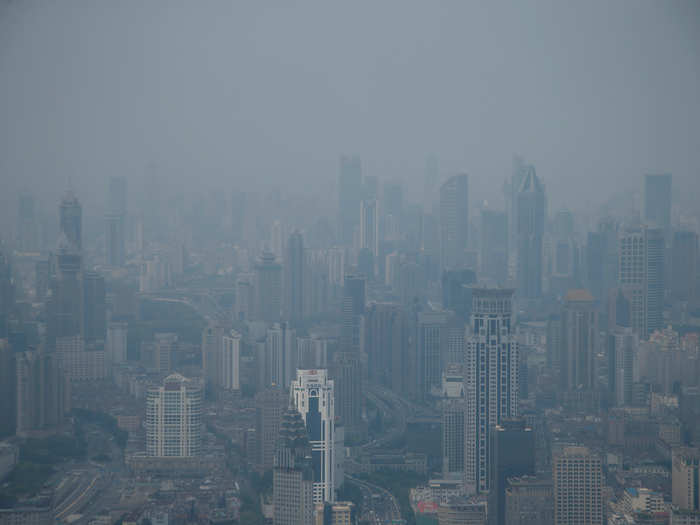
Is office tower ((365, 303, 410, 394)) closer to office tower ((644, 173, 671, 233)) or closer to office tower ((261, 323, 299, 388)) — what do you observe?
office tower ((261, 323, 299, 388))

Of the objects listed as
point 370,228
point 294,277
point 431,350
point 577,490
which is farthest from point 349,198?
point 577,490

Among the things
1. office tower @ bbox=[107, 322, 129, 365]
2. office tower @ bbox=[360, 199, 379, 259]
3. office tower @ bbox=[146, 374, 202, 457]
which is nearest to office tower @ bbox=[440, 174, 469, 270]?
office tower @ bbox=[360, 199, 379, 259]

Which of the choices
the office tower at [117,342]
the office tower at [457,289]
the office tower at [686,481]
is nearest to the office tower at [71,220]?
the office tower at [117,342]

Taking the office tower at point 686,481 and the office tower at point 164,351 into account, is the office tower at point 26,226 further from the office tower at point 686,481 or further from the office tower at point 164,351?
the office tower at point 686,481

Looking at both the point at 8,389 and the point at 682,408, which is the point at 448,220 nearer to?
the point at 682,408

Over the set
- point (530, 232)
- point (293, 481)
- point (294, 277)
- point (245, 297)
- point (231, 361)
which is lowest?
point (293, 481)

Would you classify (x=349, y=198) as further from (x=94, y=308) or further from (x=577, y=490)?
(x=577, y=490)
